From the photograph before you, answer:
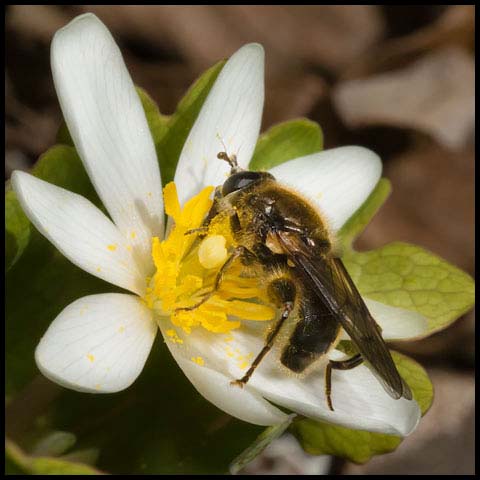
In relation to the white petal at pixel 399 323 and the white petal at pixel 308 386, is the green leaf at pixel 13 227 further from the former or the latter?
the white petal at pixel 399 323

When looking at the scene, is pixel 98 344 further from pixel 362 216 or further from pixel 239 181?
pixel 362 216

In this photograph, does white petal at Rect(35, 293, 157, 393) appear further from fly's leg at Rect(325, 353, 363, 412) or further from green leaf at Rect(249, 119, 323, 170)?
green leaf at Rect(249, 119, 323, 170)

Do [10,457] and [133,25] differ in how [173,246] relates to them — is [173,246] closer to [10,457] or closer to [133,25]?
[10,457]

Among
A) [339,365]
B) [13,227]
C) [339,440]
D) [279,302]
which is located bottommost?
[339,440]

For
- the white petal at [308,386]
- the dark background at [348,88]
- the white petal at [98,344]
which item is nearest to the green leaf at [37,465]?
the white petal at [98,344]

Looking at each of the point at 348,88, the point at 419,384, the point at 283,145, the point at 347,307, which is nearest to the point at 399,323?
the point at 419,384

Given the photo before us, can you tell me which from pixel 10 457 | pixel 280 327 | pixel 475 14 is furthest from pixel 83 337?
pixel 475 14

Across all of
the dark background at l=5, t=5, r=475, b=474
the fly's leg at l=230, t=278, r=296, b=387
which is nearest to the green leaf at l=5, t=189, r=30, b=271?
the fly's leg at l=230, t=278, r=296, b=387
